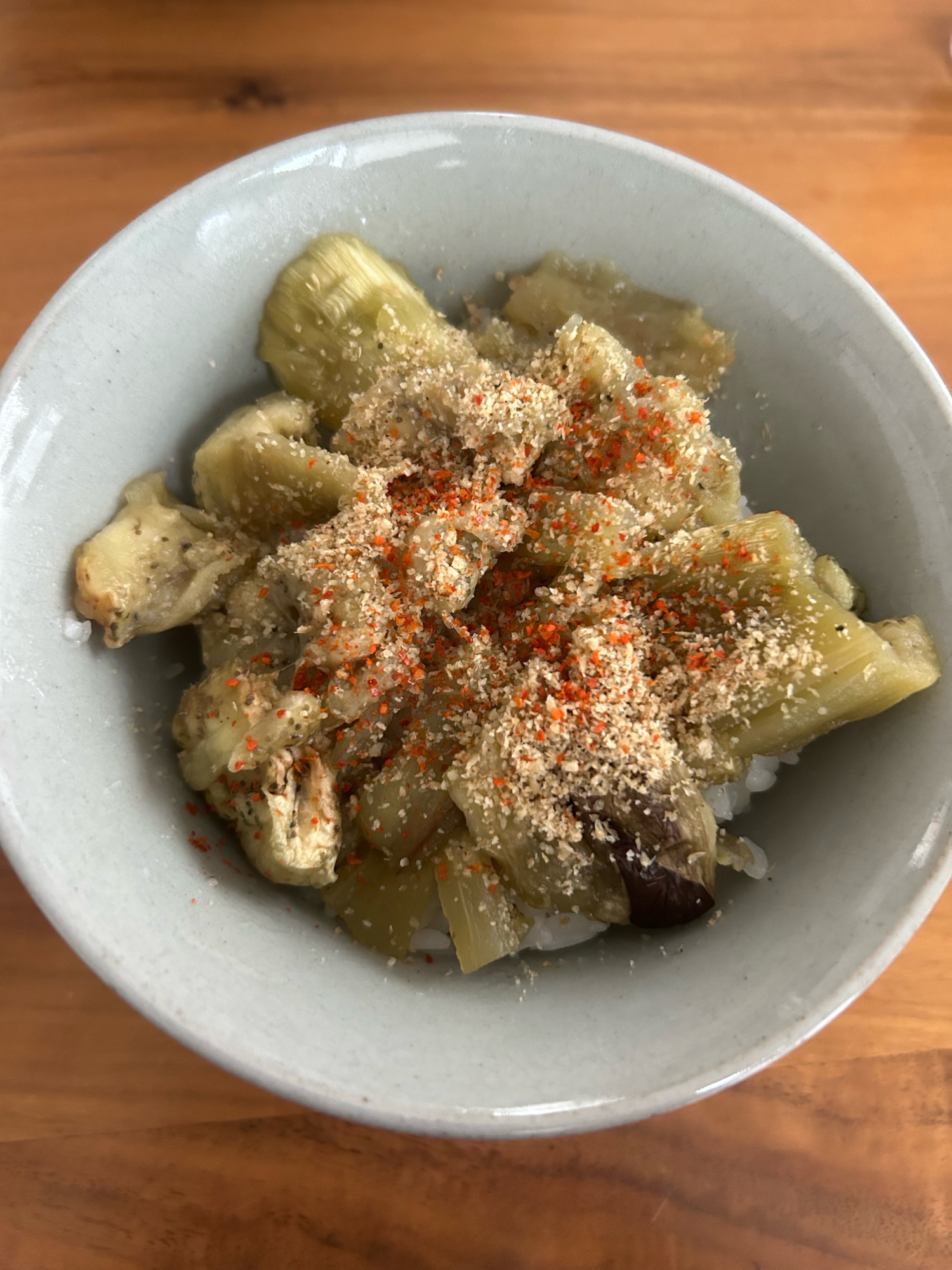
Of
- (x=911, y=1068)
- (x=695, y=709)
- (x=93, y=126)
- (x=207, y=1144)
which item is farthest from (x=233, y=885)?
(x=93, y=126)

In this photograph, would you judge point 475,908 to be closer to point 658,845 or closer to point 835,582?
point 658,845

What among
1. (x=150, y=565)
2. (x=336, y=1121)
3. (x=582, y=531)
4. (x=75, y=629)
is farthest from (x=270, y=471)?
(x=336, y=1121)

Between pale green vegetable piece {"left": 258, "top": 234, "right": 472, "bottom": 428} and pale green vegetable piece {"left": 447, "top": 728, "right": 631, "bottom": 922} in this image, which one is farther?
pale green vegetable piece {"left": 258, "top": 234, "right": 472, "bottom": 428}

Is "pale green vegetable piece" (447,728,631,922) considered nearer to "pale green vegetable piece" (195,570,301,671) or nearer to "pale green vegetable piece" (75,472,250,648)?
"pale green vegetable piece" (195,570,301,671)

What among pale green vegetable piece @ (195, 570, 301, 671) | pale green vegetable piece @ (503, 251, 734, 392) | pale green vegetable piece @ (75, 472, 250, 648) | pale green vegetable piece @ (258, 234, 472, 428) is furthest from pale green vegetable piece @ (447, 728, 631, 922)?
pale green vegetable piece @ (503, 251, 734, 392)

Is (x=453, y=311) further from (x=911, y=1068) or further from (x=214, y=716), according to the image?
(x=911, y=1068)

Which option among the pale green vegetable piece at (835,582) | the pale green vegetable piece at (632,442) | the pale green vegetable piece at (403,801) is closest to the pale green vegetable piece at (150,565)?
A: the pale green vegetable piece at (403,801)
